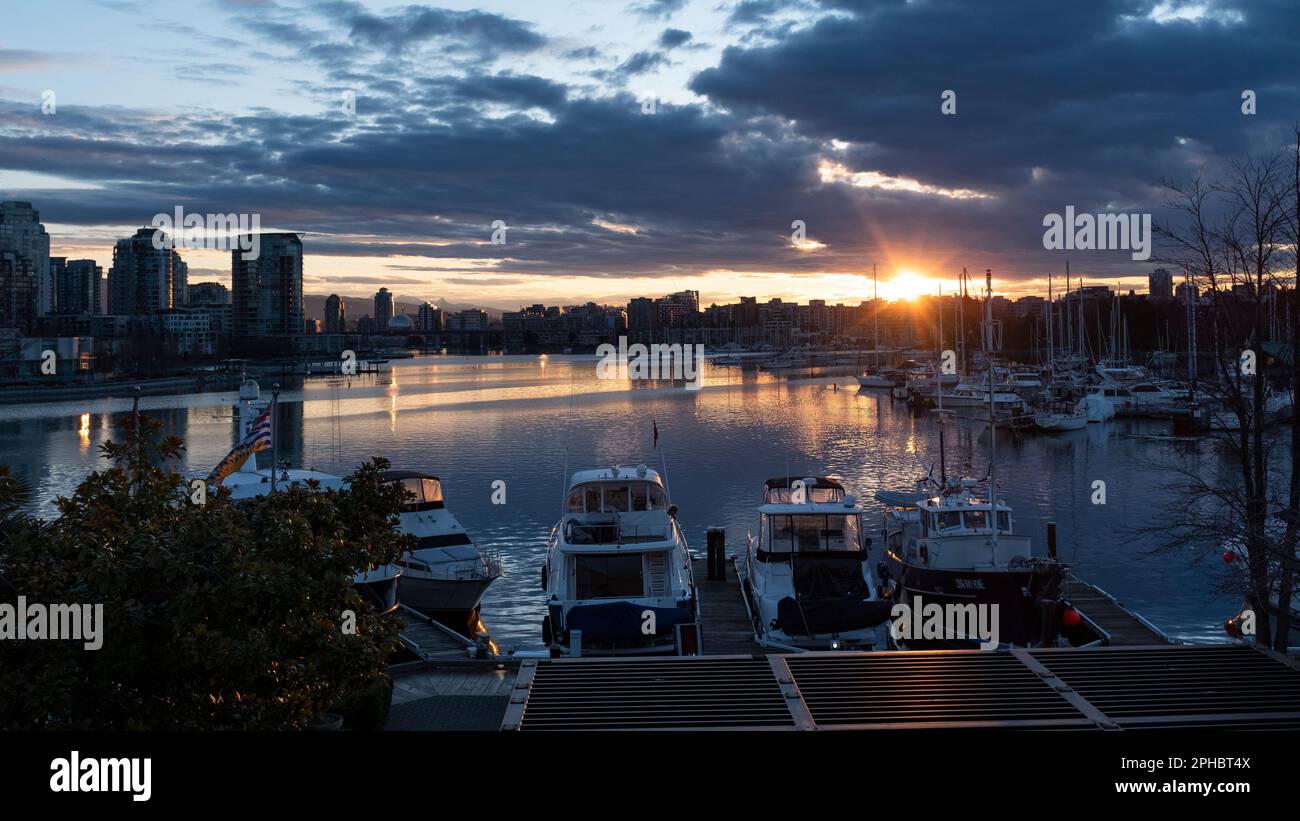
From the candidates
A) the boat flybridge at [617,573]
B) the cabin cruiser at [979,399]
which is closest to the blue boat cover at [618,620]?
the boat flybridge at [617,573]

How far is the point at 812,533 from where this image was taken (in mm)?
21266

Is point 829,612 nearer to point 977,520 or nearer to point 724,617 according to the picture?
point 724,617

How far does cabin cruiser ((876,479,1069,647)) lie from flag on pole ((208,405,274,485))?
14.2 m

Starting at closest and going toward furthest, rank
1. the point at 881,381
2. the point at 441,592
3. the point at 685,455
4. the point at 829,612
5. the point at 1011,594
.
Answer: the point at 829,612 → the point at 1011,594 → the point at 441,592 → the point at 685,455 → the point at 881,381

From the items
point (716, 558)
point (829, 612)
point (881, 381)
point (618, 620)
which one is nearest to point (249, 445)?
point (618, 620)

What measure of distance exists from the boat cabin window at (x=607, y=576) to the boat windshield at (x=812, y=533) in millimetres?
3163

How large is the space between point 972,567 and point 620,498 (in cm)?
782

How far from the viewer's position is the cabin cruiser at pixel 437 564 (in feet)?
78.9

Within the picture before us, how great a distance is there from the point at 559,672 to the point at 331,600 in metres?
2.65

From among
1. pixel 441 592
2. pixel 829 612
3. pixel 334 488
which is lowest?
pixel 441 592
